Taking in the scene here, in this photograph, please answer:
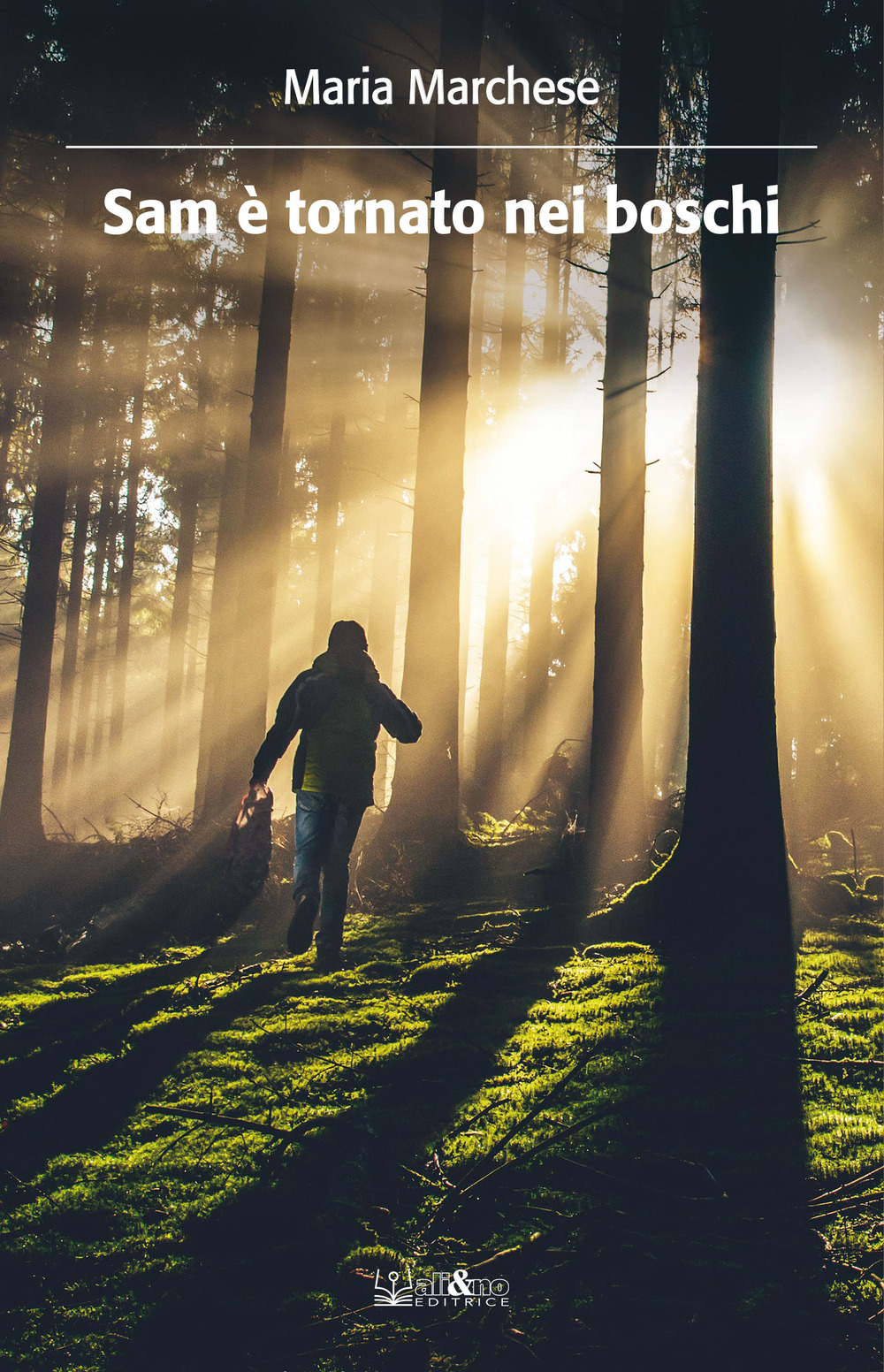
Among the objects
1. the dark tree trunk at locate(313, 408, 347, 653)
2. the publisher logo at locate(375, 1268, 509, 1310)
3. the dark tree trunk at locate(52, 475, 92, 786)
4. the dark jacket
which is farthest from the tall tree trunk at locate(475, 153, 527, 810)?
the publisher logo at locate(375, 1268, 509, 1310)

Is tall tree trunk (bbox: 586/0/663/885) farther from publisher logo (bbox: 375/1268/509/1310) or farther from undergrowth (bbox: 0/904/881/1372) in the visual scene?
publisher logo (bbox: 375/1268/509/1310)

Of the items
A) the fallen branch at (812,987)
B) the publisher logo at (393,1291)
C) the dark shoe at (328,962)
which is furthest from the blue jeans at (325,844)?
the publisher logo at (393,1291)

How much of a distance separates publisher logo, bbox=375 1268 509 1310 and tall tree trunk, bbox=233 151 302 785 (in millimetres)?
8504

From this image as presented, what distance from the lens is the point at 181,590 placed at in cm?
2105

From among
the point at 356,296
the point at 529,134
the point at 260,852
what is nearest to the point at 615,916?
the point at 260,852

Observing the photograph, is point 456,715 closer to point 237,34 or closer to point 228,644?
point 228,644

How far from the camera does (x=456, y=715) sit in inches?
344

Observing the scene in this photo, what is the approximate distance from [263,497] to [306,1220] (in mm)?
9438

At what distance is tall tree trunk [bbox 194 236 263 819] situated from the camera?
10.1 metres

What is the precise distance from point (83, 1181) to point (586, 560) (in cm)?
2046

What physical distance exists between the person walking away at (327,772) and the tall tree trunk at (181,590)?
16015mm

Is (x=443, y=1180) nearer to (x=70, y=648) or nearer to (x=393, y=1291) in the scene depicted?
(x=393, y=1291)

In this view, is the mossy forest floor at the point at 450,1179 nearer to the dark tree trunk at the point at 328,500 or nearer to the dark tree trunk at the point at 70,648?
the dark tree trunk at the point at 328,500

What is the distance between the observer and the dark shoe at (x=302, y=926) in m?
5.20
